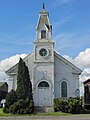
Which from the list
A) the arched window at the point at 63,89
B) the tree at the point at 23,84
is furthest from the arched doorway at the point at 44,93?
the tree at the point at 23,84

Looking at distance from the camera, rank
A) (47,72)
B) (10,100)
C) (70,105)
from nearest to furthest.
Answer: (70,105), (10,100), (47,72)

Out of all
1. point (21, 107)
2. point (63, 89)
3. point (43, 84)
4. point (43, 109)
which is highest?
point (43, 84)

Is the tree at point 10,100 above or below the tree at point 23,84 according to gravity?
below

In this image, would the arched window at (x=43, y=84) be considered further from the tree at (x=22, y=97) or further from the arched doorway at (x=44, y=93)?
the tree at (x=22, y=97)

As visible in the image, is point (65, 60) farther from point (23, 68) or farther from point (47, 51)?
point (23, 68)

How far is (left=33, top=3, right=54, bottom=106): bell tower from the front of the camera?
43.6 metres

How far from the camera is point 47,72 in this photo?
43.9 metres

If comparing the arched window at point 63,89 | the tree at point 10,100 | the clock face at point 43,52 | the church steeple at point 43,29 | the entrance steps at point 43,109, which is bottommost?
the entrance steps at point 43,109

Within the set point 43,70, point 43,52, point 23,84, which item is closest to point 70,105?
point 23,84

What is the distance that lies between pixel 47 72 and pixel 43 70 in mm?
703

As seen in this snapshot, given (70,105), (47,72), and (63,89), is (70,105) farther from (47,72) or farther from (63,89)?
(47,72)

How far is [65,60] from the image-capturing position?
44750mm

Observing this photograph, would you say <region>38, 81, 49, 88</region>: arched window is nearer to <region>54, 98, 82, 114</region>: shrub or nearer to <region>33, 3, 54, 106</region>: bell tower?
<region>33, 3, 54, 106</region>: bell tower

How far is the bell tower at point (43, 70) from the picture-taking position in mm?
Answer: 43625
